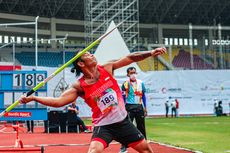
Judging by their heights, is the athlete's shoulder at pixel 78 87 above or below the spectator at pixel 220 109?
above

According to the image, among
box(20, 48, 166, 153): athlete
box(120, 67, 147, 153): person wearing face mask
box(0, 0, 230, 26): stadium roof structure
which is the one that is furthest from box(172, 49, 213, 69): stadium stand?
box(20, 48, 166, 153): athlete

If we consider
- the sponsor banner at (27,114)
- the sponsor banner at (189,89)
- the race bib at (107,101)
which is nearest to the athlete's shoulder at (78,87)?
the race bib at (107,101)

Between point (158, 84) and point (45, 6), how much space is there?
1106 inches

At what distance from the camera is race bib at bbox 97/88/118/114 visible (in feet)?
20.3

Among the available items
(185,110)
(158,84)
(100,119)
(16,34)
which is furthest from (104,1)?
(100,119)

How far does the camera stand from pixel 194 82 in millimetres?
35188

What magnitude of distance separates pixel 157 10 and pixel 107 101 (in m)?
57.8

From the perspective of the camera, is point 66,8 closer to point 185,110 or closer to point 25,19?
point 25,19

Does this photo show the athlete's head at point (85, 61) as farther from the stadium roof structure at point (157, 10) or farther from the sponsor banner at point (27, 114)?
the stadium roof structure at point (157, 10)

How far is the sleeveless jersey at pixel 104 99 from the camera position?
6.20 m

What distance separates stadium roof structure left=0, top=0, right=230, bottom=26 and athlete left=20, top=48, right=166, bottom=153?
50853 mm

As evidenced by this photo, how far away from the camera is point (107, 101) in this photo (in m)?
6.20

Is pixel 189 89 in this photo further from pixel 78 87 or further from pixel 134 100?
pixel 78 87

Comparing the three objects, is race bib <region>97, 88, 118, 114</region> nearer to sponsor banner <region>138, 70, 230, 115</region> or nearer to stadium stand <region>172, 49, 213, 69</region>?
sponsor banner <region>138, 70, 230, 115</region>
